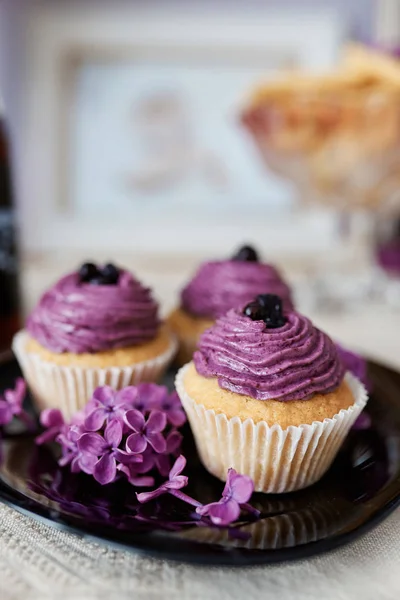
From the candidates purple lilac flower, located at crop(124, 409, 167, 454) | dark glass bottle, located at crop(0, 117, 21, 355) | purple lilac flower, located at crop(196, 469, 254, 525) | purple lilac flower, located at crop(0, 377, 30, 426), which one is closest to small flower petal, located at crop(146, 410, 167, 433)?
purple lilac flower, located at crop(124, 409, 167, 454)

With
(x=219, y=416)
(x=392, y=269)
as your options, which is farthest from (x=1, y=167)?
(x=392, y=269)

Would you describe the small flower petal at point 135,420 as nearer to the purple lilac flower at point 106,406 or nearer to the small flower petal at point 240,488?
the purple lilac flower at point 106,406

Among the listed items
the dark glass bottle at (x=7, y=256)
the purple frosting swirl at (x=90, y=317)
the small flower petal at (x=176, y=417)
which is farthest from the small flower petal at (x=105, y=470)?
the dark glass bottle at (x=7, y=256)

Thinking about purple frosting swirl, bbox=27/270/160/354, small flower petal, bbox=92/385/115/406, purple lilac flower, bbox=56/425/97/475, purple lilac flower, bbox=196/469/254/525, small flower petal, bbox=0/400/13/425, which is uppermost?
purple frosting swirl, bbox=27/270/160/354

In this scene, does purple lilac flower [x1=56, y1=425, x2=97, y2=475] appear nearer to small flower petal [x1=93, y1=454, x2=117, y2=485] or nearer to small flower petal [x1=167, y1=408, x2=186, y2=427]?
small flower petal [x1=93, y1=454, x2=117, y2=485]

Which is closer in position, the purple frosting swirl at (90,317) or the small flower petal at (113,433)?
the small flower petal at (113,433)
